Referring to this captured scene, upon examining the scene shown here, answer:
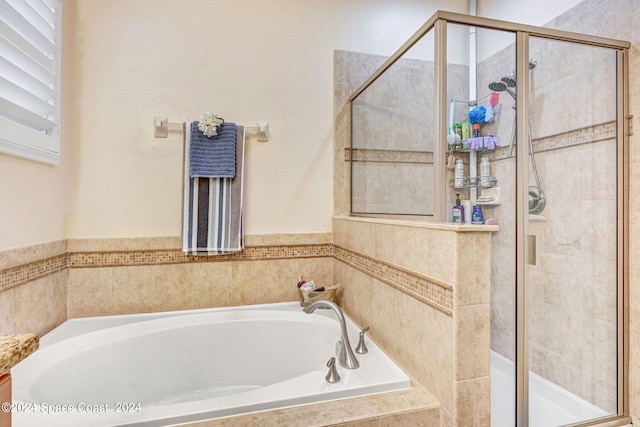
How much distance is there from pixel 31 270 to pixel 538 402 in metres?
2.25

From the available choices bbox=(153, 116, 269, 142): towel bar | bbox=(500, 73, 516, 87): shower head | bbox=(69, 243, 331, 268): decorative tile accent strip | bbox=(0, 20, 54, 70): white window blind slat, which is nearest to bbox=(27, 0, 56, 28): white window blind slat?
bbox=(0, 20, 54, 70): white window blind slat

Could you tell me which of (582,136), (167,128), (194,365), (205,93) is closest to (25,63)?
(167,128)

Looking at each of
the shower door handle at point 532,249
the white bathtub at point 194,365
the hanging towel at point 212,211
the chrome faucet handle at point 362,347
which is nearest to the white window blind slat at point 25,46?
the hanging towel at point 212,211

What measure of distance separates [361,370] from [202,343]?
0.93 metres

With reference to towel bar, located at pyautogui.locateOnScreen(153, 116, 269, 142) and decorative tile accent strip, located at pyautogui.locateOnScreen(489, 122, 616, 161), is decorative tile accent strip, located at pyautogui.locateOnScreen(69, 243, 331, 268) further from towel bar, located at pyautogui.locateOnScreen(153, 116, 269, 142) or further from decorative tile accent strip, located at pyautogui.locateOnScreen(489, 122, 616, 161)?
decorative tile accent strip, located at pyautogui.locateOnScreen(489, 122, 616, 161)

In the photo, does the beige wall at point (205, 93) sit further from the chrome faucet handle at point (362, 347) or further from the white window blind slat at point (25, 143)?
the chrome faucet handle at point (362, 347)

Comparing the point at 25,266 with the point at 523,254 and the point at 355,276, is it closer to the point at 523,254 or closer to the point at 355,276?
the point at 355,276

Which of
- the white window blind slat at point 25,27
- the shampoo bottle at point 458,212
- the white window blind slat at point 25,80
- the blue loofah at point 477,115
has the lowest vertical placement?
the shampoo bottle at point 458,212

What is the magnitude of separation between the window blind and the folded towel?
0.65 m

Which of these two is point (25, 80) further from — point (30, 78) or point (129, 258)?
point (129, 258)

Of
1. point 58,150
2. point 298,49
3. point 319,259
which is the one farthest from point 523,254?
point 58,150

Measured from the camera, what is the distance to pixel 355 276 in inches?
74.4

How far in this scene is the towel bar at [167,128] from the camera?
1924mm

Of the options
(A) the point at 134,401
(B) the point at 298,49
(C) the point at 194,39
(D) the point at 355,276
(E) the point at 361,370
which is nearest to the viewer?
(E) the point at 361,370
